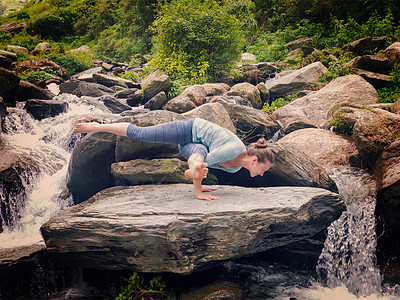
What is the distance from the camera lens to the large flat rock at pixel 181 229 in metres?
3.28

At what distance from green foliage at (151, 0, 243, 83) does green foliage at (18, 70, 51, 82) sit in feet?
15.3

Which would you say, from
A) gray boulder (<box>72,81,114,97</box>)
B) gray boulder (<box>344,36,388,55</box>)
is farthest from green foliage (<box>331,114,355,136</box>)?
gray boulder (<box>72,81,114,97</box>)

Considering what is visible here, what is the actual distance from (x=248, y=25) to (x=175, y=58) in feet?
17.4

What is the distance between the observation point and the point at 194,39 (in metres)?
10.5

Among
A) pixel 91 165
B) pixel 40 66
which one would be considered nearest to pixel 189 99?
pixel 91 165

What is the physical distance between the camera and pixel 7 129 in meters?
7.25

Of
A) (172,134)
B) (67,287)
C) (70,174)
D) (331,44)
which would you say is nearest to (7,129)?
(70,174)

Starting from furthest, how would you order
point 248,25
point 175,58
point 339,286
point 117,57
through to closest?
1. point 117,57
2. point 248,25
3. point 175,58
4. point 339,286

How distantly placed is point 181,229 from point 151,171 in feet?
5.58

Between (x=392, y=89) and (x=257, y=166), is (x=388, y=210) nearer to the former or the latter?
(x=257, y=166)

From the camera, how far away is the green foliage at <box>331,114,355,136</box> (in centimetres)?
644

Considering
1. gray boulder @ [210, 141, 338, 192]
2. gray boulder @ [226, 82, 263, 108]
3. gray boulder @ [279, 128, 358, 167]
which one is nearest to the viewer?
gray boulder @ [210, 141, 338, 192]

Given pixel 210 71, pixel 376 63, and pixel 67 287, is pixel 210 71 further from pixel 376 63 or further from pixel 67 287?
pixel 67 287

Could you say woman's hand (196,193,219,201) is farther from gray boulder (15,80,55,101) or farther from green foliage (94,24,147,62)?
green foliage (94,24,147,62)
